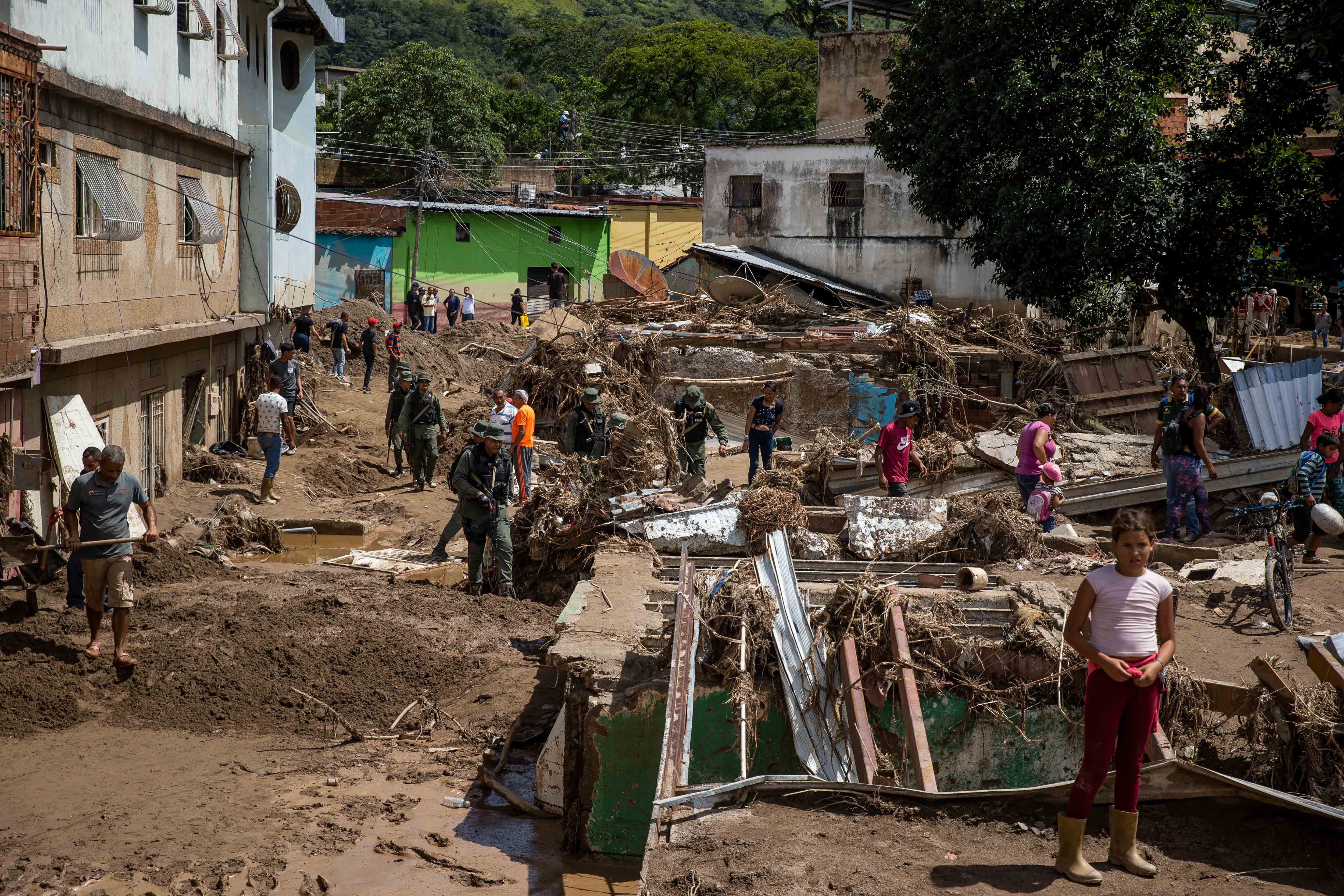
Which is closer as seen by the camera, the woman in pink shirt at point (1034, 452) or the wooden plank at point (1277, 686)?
the wooden plank at point (1277, 686)

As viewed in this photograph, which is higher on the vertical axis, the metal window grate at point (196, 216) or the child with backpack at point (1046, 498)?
the metal window grate at point (196, 216)

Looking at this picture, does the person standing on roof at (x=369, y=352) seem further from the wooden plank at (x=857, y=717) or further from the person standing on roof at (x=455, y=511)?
the wooden plank at (x=857, y=717)

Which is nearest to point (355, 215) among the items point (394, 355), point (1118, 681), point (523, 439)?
point (394, 355)

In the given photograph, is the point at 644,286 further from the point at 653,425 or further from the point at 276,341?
the point at 653,425

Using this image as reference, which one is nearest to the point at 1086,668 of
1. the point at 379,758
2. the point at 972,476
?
the point at 379,758

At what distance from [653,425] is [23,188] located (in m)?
7.01

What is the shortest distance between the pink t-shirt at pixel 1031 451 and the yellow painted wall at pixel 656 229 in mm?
30245

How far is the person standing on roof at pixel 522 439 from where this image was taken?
1374 centimetres

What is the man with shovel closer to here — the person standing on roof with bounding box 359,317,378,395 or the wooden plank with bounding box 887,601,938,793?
the wooden plank with bounding box 887,601,938,793

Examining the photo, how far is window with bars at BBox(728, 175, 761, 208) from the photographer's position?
31.1 m

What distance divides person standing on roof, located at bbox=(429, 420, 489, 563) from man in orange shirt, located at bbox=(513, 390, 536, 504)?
964mm

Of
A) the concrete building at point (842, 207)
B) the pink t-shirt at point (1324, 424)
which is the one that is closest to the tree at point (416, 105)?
the concrete building at point (842, 207)

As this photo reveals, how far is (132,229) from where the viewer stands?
39.8ft

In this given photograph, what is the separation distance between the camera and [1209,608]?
8.84 m
